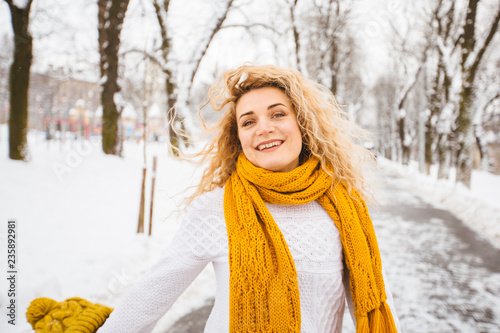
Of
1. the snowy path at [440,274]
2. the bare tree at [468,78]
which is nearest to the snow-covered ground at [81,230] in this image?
the snowy path at [440,274]

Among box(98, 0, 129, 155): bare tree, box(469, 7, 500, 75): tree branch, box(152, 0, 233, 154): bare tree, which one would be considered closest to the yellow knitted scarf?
box(152, 0, 233, 154): bare tree

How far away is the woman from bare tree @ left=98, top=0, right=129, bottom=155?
24.7ft

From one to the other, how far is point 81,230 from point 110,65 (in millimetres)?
5903

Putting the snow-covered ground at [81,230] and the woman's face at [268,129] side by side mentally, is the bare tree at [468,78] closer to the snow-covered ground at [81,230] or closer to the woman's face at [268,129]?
the snow-covered ground at [81,230]

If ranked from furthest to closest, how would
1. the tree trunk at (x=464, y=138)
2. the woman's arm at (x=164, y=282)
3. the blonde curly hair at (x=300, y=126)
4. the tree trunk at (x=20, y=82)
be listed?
the tree trunk at (x=464, y=138) → the tree trunk at (x=20, y=82) → the blonde curly hair at (x=300, y=126) → the woman's arm at (x=164, y=282)

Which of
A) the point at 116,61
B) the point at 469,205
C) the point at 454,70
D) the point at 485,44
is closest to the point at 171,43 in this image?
the point at 116,61

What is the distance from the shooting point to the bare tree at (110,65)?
7578mm

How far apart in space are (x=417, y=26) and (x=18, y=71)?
53.4ft

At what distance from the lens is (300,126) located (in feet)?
5.74

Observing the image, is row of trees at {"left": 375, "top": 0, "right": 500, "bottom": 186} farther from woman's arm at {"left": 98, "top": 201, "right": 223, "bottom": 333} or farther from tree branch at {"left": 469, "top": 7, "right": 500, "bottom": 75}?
woman's arm at {"left": 98, "top": 201, "right": 223, "bottom": 333}

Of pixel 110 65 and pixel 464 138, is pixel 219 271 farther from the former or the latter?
pixel 464 138

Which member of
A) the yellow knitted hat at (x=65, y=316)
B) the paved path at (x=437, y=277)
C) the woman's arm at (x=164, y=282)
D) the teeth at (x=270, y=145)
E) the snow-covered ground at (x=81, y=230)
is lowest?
the paved path at (x=437, y=277)

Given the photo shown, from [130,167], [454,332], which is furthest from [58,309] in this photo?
[130,167]

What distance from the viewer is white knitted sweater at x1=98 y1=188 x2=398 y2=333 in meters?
1.31
